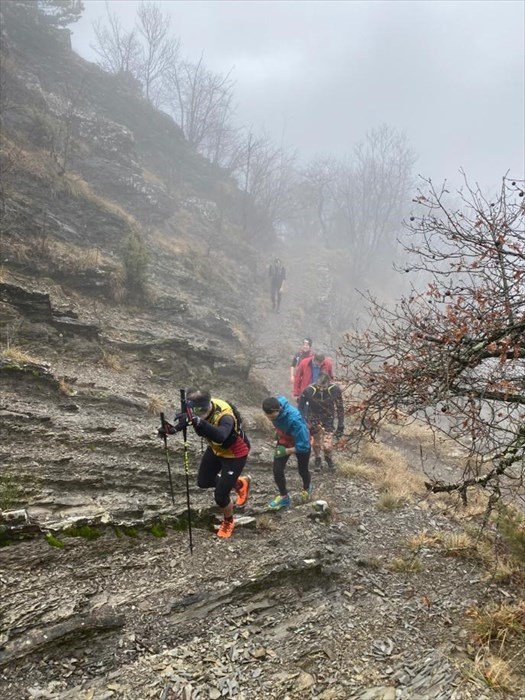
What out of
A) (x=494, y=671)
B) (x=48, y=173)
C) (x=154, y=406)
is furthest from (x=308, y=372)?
(x=48, y=173)

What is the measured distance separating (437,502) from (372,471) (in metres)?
1.73

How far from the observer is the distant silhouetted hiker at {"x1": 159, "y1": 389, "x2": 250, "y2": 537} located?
6008 millimetres

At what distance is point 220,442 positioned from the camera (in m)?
6.03

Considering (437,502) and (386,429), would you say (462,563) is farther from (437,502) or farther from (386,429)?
(386,429)

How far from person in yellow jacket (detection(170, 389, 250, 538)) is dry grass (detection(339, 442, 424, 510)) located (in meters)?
3.44

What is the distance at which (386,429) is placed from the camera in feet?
53.5

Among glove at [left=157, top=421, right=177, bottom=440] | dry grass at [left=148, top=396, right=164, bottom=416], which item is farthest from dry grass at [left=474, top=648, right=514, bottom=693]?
dry grass at [left=148, top=396, right=164, bottom=416]

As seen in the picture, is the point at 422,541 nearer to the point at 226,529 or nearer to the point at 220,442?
the point at 226,529

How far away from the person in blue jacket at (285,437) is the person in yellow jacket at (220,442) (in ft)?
3.26

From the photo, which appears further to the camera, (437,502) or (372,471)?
(372,471)

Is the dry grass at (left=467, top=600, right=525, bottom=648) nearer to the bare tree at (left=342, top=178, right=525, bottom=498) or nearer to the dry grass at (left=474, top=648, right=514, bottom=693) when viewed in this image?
the dry grass at (left=474, top=648, right=514, bottom=693)

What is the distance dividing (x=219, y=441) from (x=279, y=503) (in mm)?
2662

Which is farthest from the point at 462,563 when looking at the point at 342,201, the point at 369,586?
the point at 342,201

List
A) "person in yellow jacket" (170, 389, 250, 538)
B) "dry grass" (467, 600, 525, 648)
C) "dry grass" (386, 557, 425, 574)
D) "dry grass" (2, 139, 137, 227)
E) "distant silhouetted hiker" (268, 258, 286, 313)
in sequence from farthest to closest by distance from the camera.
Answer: "distant silhouetted hiker" (268, 258, 286, 313) → "dry grass" (2, 139, 137, 227) → "dry grass" (386, 557, 425, 574) → "person in yellow jacket" (170, 389, 250, 538) → "dry grass" (467, 600, 525, 648)
